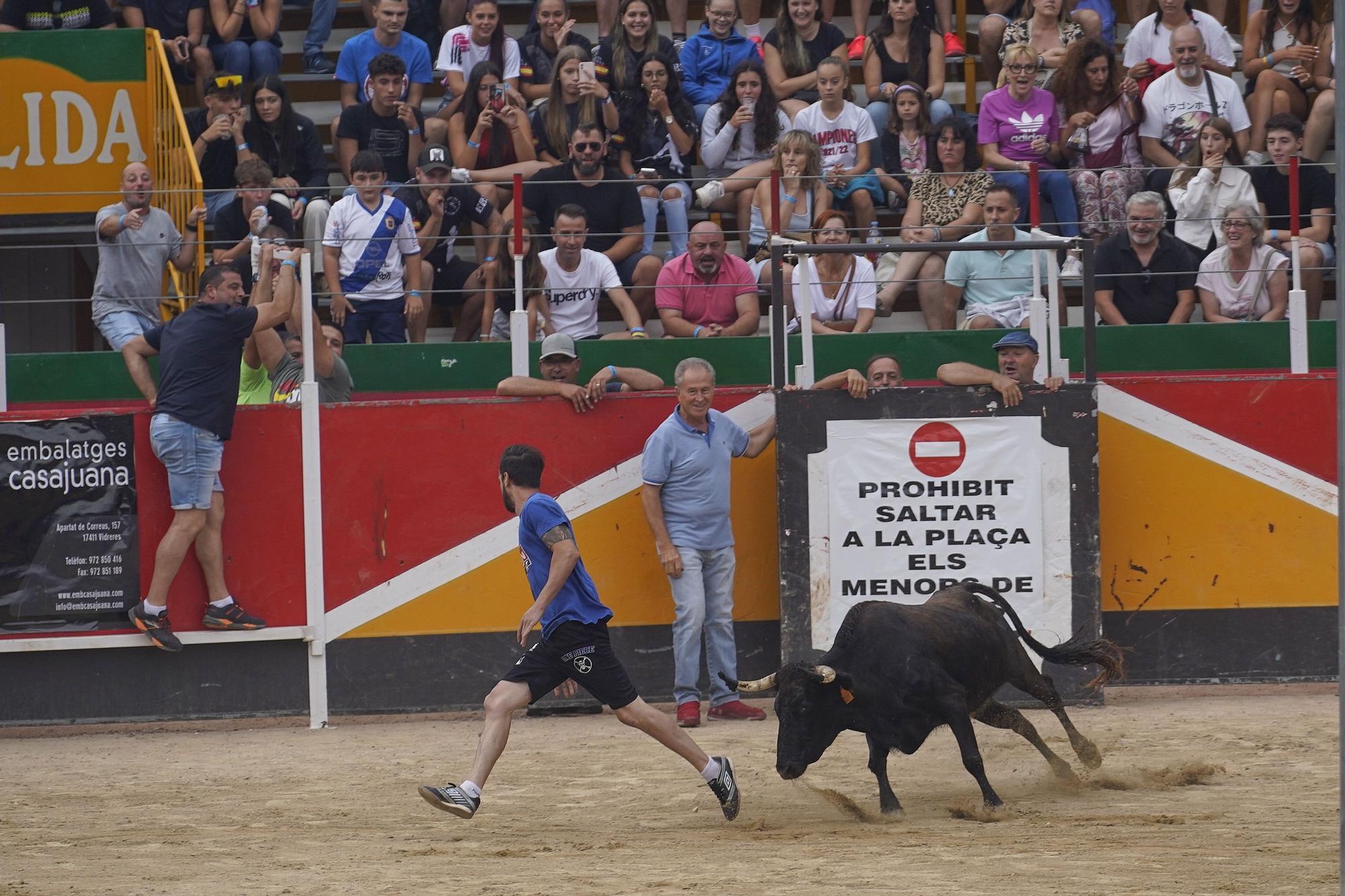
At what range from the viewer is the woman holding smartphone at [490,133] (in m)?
13.2

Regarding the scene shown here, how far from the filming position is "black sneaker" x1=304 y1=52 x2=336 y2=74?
1525cm

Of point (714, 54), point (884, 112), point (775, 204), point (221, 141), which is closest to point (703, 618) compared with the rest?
point (775, 204)

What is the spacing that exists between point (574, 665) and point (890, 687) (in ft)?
4.79

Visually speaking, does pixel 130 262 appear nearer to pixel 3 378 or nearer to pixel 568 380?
pixel 3 378

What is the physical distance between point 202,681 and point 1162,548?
6.21m

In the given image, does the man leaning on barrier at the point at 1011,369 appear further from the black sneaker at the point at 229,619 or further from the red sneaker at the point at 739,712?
the black sneaker at the point at 229,619

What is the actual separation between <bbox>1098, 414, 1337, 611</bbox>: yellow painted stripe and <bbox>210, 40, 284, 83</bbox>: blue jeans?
25.4 feet

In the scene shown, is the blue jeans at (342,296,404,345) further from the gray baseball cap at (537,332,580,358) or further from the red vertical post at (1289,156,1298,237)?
the red vertical post at (1289,156,1298,237)

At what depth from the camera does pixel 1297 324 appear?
11.4 m

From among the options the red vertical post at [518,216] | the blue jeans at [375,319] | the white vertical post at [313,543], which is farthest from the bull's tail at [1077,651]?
the blue jeans at [375,319]

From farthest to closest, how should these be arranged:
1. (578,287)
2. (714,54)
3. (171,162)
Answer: (714,54)
(171,162)
(578,287)

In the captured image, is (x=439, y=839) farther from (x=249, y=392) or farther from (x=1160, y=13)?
(x=1160, y=13)

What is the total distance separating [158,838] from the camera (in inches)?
300

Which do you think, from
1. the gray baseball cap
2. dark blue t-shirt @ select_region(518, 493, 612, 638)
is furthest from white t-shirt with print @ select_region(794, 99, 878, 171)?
dark blue t-shirt @ select_region(518, 493, 612, 638)
